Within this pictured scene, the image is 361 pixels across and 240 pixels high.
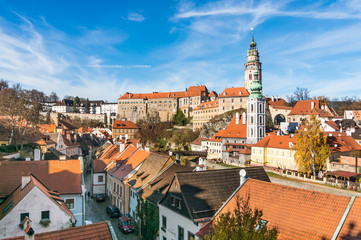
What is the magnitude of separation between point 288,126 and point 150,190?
5627 centimetres

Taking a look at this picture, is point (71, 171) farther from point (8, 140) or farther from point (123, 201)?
point (8, 140)

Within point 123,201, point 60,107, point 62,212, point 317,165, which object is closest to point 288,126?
point 317,165

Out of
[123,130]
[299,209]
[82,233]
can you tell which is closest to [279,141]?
[299,209]

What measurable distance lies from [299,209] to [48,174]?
18.2 m

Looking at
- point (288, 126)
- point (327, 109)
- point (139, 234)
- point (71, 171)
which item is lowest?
point (139, 234)

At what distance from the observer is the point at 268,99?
92688 mm

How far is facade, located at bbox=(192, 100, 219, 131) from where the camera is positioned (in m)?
93.8

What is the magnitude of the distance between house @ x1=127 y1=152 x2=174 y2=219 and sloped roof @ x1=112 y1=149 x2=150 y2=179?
2.27m

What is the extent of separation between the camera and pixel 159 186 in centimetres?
2152

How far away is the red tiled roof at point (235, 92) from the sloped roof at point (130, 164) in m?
63.6

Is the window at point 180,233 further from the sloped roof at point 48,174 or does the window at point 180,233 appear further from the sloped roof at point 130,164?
the sloped roof at point 130,164

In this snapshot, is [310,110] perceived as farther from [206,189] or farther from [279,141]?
[206,189]

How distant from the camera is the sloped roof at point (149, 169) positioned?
79.2 ft

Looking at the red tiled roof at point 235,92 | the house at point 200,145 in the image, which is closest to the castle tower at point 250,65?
the red tiled roof at point 235,92
